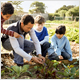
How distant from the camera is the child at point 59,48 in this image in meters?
2.55

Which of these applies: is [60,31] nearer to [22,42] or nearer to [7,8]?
[22,42]

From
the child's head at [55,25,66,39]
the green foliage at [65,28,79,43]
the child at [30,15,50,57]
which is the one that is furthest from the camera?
the green foliage at [65,28,79,43]

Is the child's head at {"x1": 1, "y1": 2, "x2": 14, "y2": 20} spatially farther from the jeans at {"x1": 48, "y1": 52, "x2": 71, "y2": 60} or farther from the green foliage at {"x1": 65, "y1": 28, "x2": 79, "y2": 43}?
the green foliage at {"x1": 65, "y1": 28, "x2": 79, "y2": 43}

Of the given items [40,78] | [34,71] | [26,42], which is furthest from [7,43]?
[40,78]

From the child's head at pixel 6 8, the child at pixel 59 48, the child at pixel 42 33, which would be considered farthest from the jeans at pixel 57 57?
the child's head at pixel 6 8

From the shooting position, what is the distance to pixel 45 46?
2768mm

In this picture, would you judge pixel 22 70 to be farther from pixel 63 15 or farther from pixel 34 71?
pixel 63 15

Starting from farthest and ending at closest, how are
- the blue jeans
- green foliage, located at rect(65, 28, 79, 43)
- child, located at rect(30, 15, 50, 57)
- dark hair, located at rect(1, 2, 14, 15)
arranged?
green foliage, located at rect(65, 28, 79, 43)
child, located at rect(30, 15, 50, 57)
the blue jeans
dark hair, located at rect(1, 2, 14, 15)

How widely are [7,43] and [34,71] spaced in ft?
2.41

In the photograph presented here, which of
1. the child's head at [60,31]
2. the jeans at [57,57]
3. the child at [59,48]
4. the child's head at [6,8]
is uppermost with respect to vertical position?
the child's head at [6,8]

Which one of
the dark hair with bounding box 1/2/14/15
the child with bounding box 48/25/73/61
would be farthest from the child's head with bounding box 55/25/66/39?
the dark hair with bounding box 1/2/14/15

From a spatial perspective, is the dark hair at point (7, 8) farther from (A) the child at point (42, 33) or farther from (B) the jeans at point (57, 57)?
(B) the jeans at point (57, 57)

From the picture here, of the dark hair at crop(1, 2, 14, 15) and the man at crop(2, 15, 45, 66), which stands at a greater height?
the dark hair at crop(1, 2, 14, 15)

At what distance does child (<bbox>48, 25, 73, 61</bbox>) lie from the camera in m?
2.55
